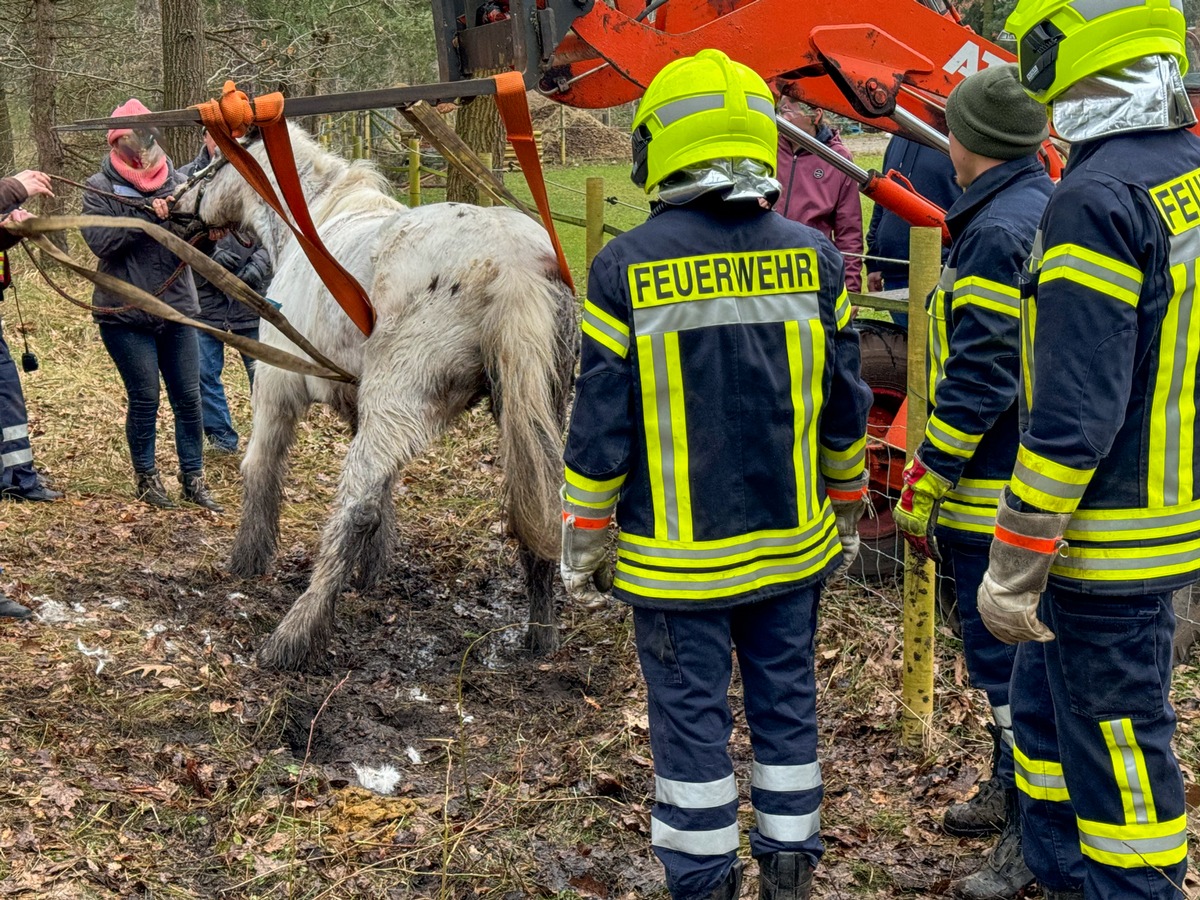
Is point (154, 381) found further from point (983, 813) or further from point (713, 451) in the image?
point (983, 813)

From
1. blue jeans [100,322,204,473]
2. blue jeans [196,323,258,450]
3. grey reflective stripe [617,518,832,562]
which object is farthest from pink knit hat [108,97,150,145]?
grey reflective stripe [617,518,832,562]

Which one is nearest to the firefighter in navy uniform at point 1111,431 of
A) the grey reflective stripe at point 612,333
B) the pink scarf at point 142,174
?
the grey reflective stripe at point 612,333

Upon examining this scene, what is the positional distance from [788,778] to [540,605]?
242 centimetres

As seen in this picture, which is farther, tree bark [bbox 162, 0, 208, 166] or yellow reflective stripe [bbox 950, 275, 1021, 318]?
tree bark [bbox 162, 0, 208, 166]

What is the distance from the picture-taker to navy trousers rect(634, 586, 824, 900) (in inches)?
110

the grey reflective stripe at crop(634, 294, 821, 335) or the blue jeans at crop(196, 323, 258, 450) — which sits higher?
the grey reflective stripe at crop(634, 294, 821, 335)

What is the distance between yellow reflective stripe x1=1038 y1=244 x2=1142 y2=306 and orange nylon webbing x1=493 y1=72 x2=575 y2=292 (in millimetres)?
2290

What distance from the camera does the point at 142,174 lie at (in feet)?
21.8

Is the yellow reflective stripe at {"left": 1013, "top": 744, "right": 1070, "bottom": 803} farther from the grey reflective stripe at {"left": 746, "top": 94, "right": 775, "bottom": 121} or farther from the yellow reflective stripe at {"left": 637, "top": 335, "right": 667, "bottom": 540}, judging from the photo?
the grey reflective stripe at {"left": 746, "top": 94, "right": 775, "bottom": 121}

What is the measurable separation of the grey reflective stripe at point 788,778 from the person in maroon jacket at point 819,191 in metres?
3.84

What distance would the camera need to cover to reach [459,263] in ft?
15.6

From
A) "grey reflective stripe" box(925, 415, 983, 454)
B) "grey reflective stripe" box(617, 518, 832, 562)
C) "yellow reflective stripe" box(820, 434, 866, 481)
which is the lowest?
"grey reflective stripe" box(617, 518, 832, 562)

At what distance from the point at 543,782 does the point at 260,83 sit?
14.4 meters

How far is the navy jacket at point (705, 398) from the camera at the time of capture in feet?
8.83
